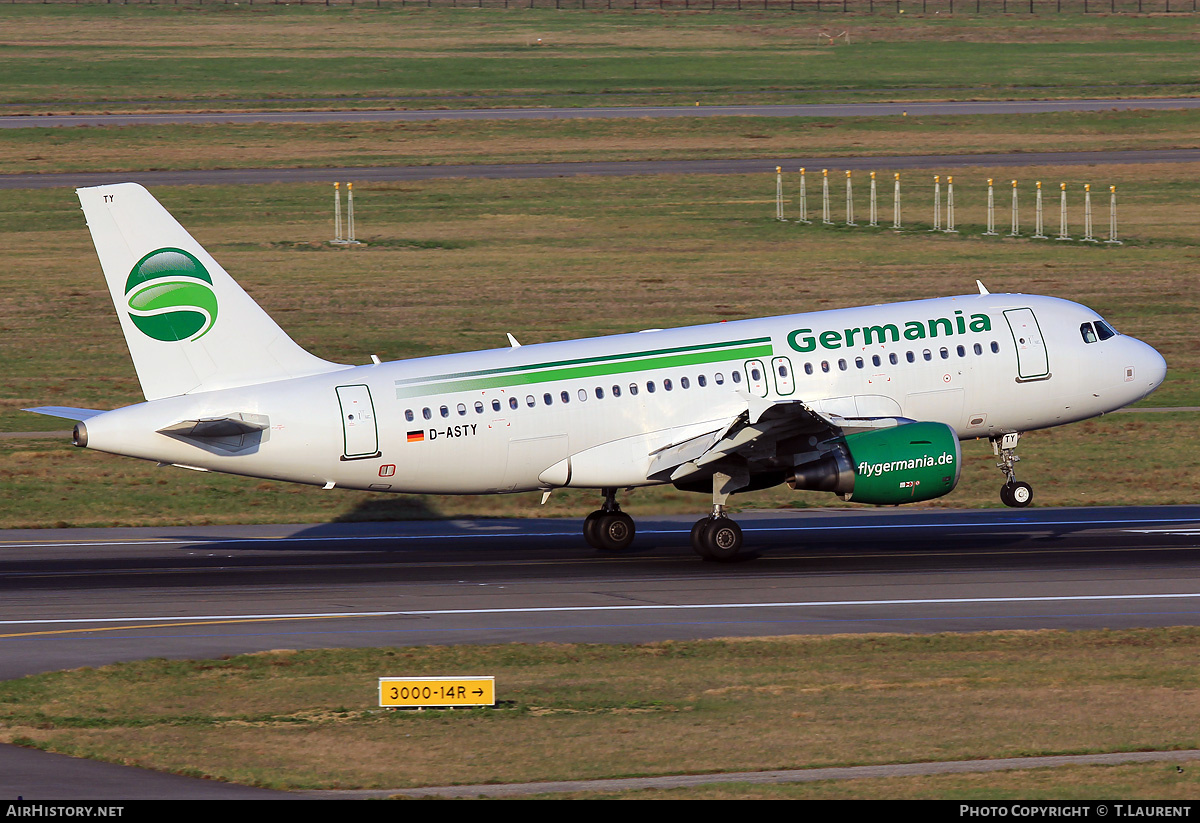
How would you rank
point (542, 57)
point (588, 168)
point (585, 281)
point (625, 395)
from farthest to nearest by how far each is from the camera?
point (542, 57) → point (588, 168) → point (585, 281) → point (625, 395)

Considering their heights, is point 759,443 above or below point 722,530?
above

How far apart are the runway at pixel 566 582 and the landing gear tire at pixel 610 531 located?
42cm

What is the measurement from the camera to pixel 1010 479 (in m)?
37.4

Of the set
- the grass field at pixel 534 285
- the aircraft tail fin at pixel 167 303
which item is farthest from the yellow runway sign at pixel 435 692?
the grass field at pixel 534 285

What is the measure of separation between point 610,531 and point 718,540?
9.15ft

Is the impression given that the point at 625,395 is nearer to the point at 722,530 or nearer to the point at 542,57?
the point at 722,530

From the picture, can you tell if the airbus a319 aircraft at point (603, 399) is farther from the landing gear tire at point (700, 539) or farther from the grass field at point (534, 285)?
the grass field at point (534, 285)

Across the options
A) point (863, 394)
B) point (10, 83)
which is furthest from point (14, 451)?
point (10, 83)

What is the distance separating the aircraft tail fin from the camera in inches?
1275

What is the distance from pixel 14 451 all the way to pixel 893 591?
25.6 meters

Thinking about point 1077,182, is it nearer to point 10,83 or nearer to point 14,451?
point 14,451

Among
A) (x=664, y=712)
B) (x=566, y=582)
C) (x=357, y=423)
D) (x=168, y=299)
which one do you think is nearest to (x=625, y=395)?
(x=566, y=582)

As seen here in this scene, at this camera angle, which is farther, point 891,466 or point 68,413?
point 68,413
